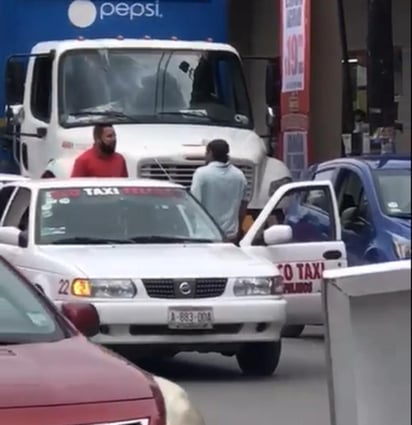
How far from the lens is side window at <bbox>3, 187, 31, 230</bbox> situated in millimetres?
14250

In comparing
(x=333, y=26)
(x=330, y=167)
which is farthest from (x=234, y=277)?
(x=333, y=26)

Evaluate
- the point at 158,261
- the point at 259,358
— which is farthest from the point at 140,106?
the point at 158,261

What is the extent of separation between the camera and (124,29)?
19.8 meters

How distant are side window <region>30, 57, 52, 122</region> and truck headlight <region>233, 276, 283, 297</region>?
642 cm

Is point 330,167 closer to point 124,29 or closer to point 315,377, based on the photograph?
point 315,377

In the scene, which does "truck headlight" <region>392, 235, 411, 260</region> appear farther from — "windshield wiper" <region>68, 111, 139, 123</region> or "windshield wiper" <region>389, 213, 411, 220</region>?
"windshield wiper" <region>68, 111, 139, 123</region>

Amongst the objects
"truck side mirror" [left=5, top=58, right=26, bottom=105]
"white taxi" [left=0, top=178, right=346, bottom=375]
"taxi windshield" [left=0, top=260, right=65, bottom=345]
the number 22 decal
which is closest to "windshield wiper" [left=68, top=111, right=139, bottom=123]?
"truck side mirror" [left=5, top=58, right=26, bottom=105]

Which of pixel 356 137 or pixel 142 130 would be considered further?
pixel 356 137

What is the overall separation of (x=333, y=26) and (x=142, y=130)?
7.56 metres

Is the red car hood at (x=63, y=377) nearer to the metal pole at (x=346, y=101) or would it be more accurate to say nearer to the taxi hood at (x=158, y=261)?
the taxi hood at (x=158, y=261)

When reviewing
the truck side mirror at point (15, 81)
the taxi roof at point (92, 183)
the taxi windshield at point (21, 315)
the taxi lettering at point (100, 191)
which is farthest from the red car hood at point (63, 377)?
the truck side mirror at point (15, 81)

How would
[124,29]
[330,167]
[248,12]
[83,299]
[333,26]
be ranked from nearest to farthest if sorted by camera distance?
[83,299] < [330,167] < [124,29] < [333,26] < [248,12]

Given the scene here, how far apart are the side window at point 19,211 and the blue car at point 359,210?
2.75 m

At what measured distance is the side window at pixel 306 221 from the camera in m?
14.6
